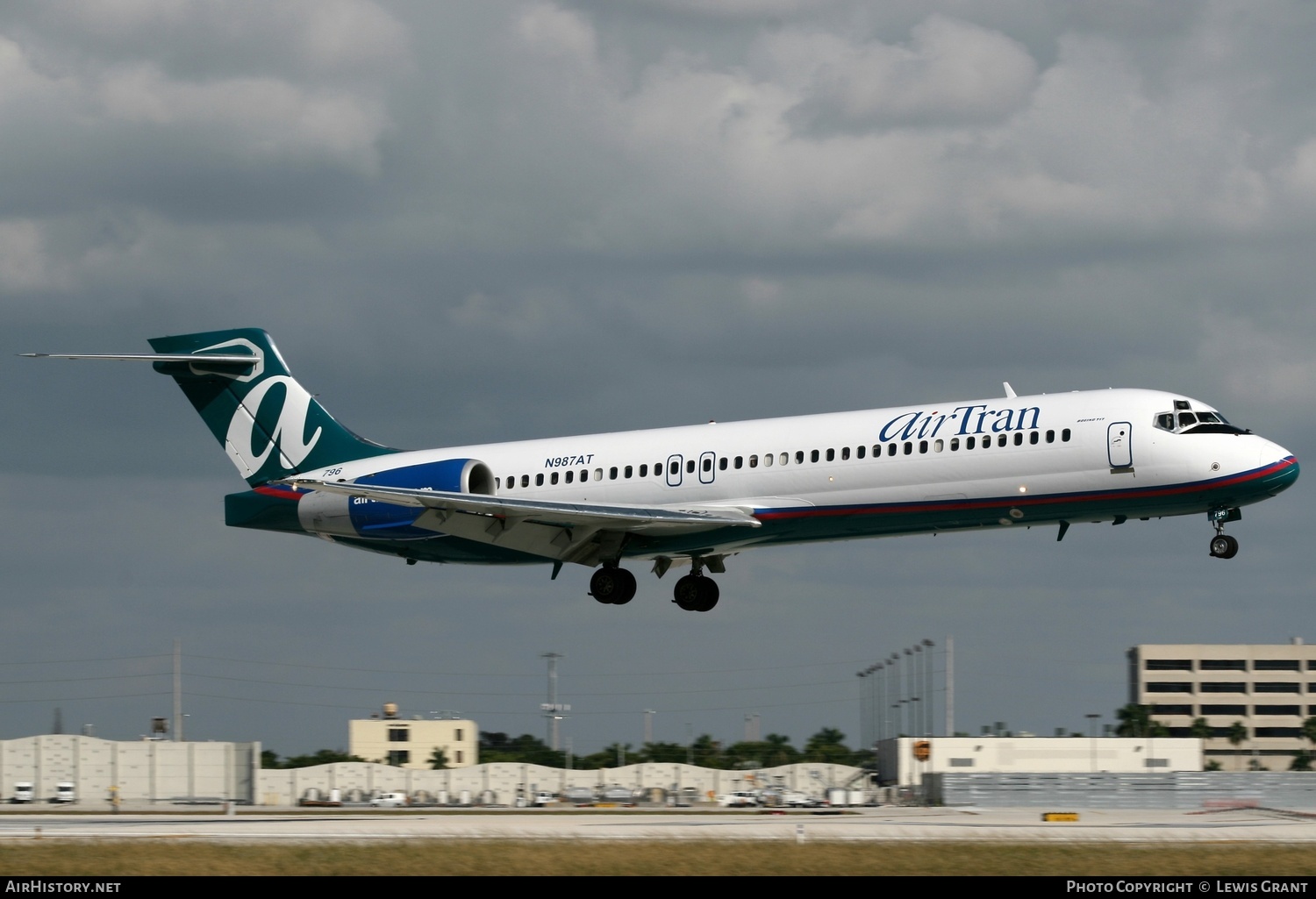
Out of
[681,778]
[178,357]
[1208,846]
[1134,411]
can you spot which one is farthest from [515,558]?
[681,778]

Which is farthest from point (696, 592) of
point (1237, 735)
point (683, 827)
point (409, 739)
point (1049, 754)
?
point (1237, 735)

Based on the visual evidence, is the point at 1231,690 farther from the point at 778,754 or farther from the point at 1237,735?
the point at 778,754

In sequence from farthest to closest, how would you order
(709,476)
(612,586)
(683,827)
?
(612,586) → (709,476) → (683,827)

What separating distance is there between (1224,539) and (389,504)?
828 inches

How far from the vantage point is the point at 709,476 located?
135 ft

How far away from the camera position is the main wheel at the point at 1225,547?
37.5 metres

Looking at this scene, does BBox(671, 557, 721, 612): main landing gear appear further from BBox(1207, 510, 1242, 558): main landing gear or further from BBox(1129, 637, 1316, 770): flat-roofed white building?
BBox(1129, 637, 1316, 770): flat-roofed white building

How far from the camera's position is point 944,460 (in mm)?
37781

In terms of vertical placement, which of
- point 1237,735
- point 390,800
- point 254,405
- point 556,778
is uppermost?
point 254,405

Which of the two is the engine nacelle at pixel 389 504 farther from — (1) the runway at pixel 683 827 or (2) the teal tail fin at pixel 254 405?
(1) the runway at pixel 683 827

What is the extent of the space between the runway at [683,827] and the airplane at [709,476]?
20.4 ft

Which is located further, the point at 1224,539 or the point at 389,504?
the point at 389,504

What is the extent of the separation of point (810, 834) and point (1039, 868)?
684 cm
